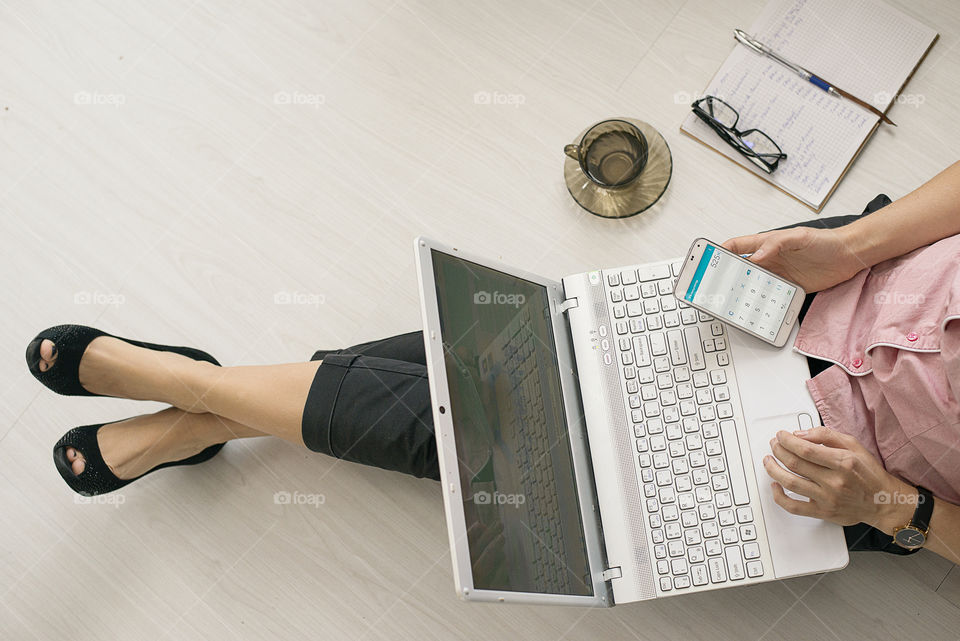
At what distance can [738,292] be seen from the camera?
75cm

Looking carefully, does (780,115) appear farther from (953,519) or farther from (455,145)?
(953,519)

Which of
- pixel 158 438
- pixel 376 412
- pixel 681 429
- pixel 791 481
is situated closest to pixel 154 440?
pixel 158 438

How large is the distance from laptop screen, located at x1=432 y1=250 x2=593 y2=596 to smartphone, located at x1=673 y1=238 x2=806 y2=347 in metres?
0.18

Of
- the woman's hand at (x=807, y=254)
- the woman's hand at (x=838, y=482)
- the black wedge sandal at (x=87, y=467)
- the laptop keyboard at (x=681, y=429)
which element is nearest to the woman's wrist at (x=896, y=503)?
the woman's hand at (x=838, y=482)

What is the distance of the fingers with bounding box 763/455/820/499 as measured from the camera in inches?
26.6

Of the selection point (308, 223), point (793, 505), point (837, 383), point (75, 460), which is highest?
→ point (837, 383)

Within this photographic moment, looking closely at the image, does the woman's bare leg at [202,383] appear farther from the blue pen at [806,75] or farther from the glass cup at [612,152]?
the blue pen at [806,75]

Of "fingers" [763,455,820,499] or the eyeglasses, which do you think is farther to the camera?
the eyeglasses

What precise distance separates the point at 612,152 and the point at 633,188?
7 centimetres

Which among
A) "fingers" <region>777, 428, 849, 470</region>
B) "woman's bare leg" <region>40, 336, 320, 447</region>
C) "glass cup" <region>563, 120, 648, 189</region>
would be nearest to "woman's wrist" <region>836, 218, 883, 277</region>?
"fingers" <region>777, 428, 849, 470</region>

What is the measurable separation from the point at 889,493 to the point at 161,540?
3.33 ft

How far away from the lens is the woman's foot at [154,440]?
99 cm

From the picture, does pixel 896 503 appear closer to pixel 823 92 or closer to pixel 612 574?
pixel 612 574

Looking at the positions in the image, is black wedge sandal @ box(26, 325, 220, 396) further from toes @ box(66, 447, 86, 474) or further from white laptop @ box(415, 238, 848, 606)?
white laptop @ box(415, 238, 848, 606)
